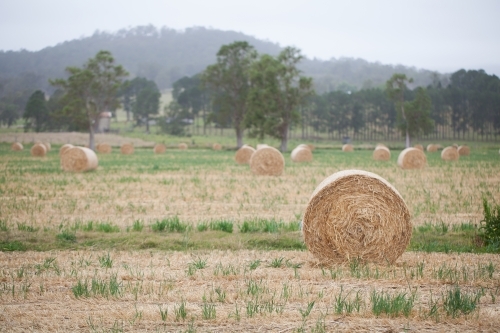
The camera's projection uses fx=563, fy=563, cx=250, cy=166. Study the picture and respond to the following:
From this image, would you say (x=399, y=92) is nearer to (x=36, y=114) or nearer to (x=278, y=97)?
(x=278, y=97)

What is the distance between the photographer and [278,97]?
67.8 metres

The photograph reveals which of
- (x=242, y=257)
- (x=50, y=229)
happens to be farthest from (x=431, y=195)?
(x=50, y=229)

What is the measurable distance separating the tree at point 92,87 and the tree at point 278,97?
2170 cm

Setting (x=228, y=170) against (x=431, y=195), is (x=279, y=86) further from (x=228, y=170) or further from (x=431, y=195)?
(x=431, y=195)

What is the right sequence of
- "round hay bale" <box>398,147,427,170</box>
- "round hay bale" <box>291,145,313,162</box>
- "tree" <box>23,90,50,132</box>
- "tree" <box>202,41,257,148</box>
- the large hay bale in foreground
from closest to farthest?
the large hay bale in foreground → "round hay bale" <box>398,147,427,170</box> → "round hay bale" <box>291,145,313,162</box> → "tree" <box>202,41,257,148</box> → "tree" <box>23,90,50,132</box>

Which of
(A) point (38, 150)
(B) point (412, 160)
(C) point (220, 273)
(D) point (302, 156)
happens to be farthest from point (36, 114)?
(C) point (220, 273)

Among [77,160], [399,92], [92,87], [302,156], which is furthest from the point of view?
[399,92]

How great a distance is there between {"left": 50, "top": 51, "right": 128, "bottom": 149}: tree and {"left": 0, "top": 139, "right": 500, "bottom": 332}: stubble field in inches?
2382

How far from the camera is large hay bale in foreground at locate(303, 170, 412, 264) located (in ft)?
31.8

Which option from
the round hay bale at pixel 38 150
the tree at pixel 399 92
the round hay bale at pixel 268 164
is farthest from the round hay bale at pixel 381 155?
the tree at pixel 399 92

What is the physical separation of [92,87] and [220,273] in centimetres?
7345

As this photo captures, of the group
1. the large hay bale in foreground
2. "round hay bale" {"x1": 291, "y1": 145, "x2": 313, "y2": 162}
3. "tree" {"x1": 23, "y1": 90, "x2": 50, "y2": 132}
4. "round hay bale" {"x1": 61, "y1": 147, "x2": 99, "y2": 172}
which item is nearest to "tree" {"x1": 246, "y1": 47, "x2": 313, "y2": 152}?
"round hay bale" {"x1": 291, "y1": 145, "x2": 313, "y2": 162}

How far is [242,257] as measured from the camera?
10.2m

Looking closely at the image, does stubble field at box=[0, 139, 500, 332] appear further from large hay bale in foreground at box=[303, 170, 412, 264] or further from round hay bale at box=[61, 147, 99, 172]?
round hay bale at box=[61, 147, 99, 172]
